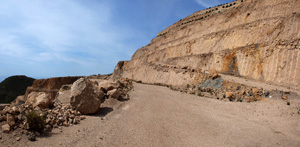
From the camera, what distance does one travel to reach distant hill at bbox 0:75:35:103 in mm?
23859

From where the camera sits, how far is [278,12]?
60.7ft

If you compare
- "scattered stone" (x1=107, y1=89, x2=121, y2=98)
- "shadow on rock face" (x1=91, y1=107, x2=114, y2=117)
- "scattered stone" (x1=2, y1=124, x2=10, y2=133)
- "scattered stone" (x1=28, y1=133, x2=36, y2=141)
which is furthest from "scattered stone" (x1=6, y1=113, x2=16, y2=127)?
"scattered stone" (x1=107, y1=89, x2=121, y2=98)

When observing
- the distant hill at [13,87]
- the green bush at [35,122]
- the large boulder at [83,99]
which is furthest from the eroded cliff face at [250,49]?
the distant hill at [13,87]

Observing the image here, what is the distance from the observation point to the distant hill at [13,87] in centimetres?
2386

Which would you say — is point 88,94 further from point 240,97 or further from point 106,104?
point 240,97

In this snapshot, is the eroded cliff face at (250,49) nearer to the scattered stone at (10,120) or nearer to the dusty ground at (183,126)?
the dusty ground at (183,126)

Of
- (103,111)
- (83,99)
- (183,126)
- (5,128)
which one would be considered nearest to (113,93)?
(103,111)

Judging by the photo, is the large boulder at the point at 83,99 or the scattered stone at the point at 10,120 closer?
the scattered stone at the point at 10,120

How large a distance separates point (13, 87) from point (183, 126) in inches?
1173

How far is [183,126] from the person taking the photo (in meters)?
6.55

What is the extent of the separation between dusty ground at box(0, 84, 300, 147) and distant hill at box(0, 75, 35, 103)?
22.5m

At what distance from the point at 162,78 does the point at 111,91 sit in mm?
13370

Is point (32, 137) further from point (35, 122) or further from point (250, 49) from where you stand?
point (250, 49)

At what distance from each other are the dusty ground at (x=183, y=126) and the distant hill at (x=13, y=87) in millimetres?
22491
